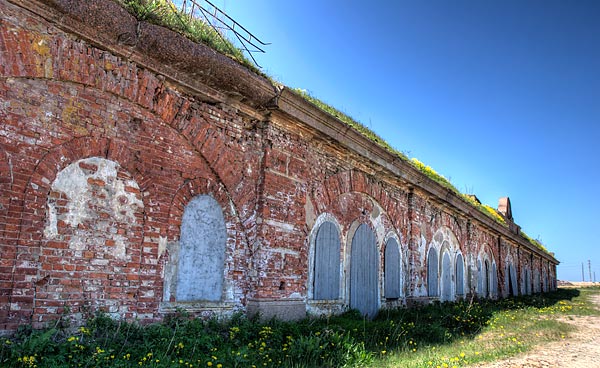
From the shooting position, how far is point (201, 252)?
6441 millimetres

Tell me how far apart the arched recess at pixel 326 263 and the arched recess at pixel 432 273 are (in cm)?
552

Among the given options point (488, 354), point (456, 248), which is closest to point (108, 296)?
point (488, 354)

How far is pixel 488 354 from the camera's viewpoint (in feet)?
24.1

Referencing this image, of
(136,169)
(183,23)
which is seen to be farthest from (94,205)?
(183,23)

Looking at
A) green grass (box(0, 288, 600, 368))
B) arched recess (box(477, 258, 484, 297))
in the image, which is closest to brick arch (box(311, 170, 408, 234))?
green grass (box(0, 288, 600, 368))

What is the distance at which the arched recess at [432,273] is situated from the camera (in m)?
13.6

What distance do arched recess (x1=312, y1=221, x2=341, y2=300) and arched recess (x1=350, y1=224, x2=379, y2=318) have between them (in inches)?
27.5

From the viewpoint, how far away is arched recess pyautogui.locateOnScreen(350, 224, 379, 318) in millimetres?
9703

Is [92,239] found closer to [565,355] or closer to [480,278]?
[565,355]

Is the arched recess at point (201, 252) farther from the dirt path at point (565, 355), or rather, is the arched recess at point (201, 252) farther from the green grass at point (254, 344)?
the dirt path at point (565, 355)

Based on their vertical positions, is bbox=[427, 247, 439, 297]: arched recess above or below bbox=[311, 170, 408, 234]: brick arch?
below

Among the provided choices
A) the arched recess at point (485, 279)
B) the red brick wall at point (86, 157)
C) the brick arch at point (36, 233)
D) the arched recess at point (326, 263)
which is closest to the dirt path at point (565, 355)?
the arched recess at point (326, 263)

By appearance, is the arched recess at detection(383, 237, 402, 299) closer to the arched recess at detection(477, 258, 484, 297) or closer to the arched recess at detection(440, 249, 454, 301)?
the arched recess at detection(440, 249, 454, 301)

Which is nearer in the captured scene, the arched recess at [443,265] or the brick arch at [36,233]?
the brick arch at [36,233]
